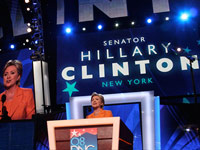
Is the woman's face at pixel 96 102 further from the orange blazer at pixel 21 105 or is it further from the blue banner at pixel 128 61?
the orange blazer at pixel 21 105

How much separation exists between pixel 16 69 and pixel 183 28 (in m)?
4.71

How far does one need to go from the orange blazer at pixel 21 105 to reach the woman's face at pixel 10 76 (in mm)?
299

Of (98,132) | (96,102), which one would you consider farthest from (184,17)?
(98,132)

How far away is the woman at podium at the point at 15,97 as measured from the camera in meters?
6.20

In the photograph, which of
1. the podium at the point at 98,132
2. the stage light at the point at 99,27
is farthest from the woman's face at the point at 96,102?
the stage light at the point at 99,27

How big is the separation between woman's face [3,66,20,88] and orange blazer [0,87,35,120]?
0.30 m

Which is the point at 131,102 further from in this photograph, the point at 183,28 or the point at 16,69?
the point at 16,69

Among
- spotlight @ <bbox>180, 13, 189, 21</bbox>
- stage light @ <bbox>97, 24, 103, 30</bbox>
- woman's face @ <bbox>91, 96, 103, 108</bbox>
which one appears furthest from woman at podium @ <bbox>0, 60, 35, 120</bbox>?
spotlight @ <bbox>180, 13, 189, 21</bbox>

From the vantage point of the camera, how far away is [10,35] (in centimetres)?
698

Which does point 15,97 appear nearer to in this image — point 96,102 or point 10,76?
point 10,76

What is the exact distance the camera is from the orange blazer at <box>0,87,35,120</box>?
6191 millimetres

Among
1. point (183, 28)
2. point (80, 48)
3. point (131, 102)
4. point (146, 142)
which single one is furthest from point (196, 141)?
point (80, 48)

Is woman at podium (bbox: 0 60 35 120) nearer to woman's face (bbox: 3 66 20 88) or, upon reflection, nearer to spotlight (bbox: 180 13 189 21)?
woman's face (bbox: 3 66 20 88)

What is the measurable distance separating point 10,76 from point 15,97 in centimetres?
64
